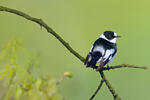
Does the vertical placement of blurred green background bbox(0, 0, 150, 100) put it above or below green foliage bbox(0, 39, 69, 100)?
below

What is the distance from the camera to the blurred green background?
6.05ft

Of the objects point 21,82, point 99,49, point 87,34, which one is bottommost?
point 87,34

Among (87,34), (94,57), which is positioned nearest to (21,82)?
(94,57)

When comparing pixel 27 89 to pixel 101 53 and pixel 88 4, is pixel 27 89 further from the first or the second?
pixel 88 4

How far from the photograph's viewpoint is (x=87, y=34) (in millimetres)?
1878

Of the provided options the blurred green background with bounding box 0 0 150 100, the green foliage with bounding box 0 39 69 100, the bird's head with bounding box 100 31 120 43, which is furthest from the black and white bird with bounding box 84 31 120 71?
the blurred green background with bounding box 0 0 150 100

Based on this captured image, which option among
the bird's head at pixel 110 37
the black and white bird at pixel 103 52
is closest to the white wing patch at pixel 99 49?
the black and white bird at pixel 103 52

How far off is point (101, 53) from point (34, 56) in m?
0.24

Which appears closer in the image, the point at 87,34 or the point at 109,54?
the point at 109,54

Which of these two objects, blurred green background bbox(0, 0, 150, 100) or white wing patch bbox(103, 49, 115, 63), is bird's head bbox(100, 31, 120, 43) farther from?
blurred green background bbox(0, 0, 150, 100)

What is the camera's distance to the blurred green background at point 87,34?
72.6 inches

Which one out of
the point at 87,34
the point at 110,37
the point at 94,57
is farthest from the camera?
the point at 87,34

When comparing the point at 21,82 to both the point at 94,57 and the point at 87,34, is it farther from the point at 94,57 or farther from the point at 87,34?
the point at 87,34

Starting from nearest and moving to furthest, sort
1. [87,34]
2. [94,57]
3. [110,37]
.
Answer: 1. [94,57]
2. [110,37]
3. [87,34]
